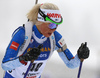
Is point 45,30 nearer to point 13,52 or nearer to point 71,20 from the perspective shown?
point 13,52

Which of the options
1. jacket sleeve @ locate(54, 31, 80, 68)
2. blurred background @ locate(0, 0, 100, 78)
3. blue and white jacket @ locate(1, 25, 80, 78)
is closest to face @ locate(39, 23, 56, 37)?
blue and white jacket @ locate(1, 25, 80, 78)

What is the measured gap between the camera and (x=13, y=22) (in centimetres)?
396

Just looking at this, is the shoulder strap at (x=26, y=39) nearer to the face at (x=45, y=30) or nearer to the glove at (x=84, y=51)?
the face at (x=45, y=30)

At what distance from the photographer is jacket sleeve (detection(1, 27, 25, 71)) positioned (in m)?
1.52

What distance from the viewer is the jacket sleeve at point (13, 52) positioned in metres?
1.52

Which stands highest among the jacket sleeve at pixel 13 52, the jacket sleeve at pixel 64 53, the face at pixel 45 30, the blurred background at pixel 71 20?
the face at pixel 45 30

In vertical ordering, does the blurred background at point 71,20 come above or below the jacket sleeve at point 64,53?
below

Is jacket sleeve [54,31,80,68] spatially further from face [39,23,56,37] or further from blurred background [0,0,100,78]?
blurred background [0,0,100,78]

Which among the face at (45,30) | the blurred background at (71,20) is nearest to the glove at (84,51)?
the face at (45,30)

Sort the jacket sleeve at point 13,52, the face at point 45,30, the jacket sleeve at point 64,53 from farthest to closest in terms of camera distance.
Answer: the jacket sleeve at point 64,53
the face at point 45,30
the jacket sleeve at point 13,52

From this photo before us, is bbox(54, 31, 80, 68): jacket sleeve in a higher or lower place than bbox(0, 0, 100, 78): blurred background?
higher

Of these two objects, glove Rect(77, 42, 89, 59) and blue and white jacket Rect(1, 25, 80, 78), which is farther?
glove Rect(77, 42, 89, 59)

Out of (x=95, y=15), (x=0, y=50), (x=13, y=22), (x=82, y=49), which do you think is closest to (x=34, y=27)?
(x=82, y=49)

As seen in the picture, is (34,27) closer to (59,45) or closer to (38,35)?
(38,35)
